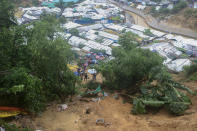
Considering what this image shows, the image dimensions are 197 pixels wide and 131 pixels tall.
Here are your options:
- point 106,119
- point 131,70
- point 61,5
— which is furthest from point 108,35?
point 106,119

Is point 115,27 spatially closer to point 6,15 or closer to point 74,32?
point 74,32

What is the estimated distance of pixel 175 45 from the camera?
74.7ft

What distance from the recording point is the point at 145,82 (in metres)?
10.8

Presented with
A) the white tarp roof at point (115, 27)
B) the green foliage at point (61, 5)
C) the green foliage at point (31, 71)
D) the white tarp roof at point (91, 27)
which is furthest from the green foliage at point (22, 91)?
the green foliage at point (61, 5)

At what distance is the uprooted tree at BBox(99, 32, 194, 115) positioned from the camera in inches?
328

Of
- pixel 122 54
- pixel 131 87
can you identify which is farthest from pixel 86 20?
pixel 131 87

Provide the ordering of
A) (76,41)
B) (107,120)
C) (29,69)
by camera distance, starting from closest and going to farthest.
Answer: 1. (107,120)
2. (29,69)
3. (76,41)

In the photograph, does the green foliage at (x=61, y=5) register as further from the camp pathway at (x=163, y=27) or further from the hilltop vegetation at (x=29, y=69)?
the hilltop vegetation at (x=29, y=69)

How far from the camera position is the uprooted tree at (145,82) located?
8.32 m

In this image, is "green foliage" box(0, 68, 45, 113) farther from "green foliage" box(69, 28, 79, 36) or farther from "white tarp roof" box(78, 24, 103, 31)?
"white tarp roof" box(78, 24, 103, 31)

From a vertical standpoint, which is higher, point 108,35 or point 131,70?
point 131,70

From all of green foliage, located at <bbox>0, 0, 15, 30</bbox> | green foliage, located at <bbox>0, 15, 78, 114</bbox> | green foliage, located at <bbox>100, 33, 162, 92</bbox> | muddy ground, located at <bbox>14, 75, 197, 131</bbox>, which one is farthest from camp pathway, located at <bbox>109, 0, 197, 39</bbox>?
green foliage, located at <bbox>0, 0, 15, 30</bbox>

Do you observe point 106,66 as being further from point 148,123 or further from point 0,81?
point 0,81

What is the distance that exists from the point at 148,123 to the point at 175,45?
17.3 m
